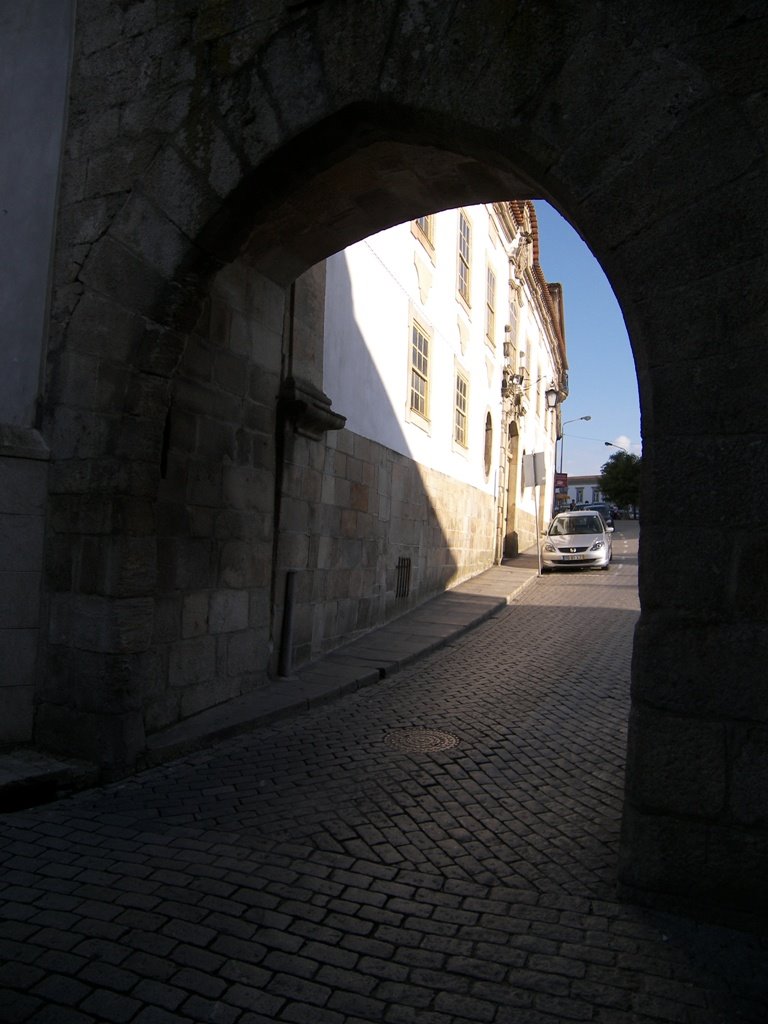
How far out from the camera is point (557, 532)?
760 inches

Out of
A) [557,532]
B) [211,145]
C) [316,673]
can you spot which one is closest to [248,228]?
[211,145]

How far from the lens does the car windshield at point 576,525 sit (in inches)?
755

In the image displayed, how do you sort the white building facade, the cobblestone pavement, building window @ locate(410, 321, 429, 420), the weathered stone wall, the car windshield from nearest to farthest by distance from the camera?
1. the cobblestone pavement
2. the weathered stone wall
3. the white building facade
4. building window @ locate(410, 321, 429, 420)
5. the car windshield

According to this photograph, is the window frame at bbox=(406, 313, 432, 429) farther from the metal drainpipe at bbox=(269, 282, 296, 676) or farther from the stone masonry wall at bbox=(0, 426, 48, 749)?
the stone masonry wall at bbox=(0, 426, 48, 749)

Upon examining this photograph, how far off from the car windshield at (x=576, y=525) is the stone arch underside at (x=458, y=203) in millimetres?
14705

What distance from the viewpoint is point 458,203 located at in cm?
541

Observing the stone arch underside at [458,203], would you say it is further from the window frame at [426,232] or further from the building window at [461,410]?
the building window at [461,410]

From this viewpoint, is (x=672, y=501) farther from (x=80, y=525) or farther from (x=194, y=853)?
(x=80, y=525)

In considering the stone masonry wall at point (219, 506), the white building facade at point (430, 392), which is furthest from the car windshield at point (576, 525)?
the stone masonry wall at point (219, 506)

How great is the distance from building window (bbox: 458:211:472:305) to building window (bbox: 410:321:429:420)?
2.91 metres

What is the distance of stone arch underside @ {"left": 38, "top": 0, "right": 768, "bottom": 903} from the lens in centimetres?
273

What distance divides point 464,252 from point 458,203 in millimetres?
9499

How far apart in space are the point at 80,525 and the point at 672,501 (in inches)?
127

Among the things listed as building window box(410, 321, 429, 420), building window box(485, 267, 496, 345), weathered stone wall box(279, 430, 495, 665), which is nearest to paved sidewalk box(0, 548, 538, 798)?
weathered stone wall box(279, 430, 495, 665)
